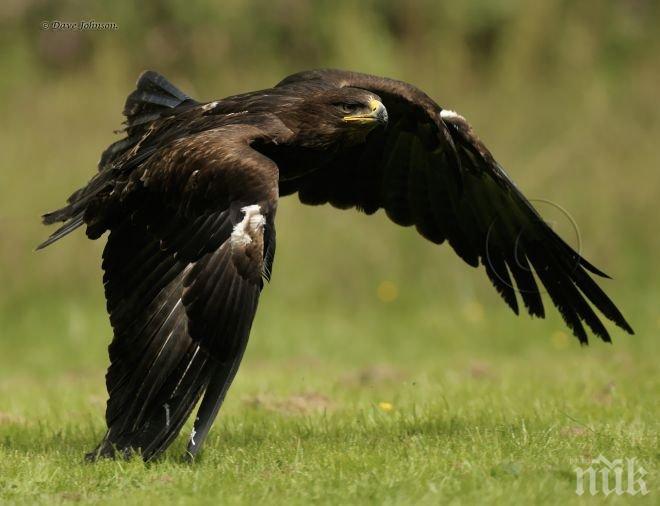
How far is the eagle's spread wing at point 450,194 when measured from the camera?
6469mm

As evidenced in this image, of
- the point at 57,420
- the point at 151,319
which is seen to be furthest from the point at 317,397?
the point at 151,319

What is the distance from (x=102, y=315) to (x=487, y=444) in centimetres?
625

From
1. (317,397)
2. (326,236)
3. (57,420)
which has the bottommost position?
(57,420)

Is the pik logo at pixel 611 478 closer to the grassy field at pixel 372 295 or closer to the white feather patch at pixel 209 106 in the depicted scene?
the grassy field at pixel 372 295

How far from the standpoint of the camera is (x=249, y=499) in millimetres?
4785

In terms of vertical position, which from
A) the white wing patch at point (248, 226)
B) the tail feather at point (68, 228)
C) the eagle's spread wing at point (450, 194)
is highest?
the eagle's spread wing at point (450, 194)

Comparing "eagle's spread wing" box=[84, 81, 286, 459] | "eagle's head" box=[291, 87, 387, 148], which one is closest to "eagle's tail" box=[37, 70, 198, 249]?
"eagle's spread wing" box=[84, 81, 286, 459]

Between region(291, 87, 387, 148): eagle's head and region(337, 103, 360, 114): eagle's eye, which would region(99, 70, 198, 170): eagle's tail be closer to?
region(291, 87, 387, 148): eagle's head

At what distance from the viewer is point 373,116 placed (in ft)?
20.7

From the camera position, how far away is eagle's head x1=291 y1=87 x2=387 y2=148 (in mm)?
6289

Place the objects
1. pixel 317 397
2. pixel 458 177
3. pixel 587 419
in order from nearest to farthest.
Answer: pixel 587 419, pixel 458 177, pixel 317 397

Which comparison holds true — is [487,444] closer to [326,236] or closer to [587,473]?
[587,473]

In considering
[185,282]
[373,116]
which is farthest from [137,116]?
[185,282]

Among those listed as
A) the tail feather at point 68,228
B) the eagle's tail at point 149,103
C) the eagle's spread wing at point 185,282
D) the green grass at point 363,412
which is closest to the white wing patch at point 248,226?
the eagle's spread wing at point 185,282
